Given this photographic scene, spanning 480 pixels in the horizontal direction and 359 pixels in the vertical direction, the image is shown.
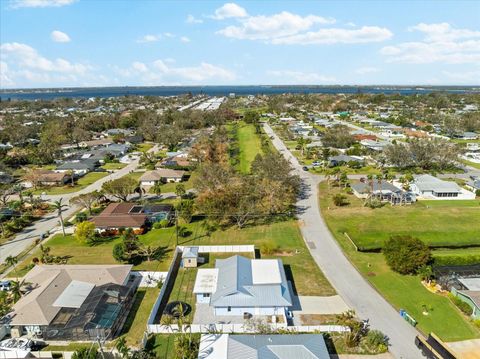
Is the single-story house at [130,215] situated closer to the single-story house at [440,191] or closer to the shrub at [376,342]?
the shrub at [376,342]

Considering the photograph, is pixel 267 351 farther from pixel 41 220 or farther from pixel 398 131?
pixel 398 131

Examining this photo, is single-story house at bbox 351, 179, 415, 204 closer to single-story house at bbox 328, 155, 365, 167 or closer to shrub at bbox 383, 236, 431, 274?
single-story house at bbox 328, 155, 365, 167

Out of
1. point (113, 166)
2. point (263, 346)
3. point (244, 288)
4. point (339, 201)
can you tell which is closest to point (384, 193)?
point (339, 201)

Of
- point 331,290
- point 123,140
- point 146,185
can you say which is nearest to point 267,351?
point 331,290

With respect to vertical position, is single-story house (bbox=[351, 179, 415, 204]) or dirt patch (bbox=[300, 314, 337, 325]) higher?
single-story house (bbox=[351, 179, 415, 204])

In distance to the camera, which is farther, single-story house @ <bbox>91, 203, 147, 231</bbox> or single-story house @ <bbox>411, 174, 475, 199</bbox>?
single-story house @ <bbox>411, 174, 475, 199</bbox>

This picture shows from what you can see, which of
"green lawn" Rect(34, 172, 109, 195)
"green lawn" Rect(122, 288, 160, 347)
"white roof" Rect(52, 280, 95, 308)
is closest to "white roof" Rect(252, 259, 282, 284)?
"green lawn" Rect(122, 288, 160, 347)
